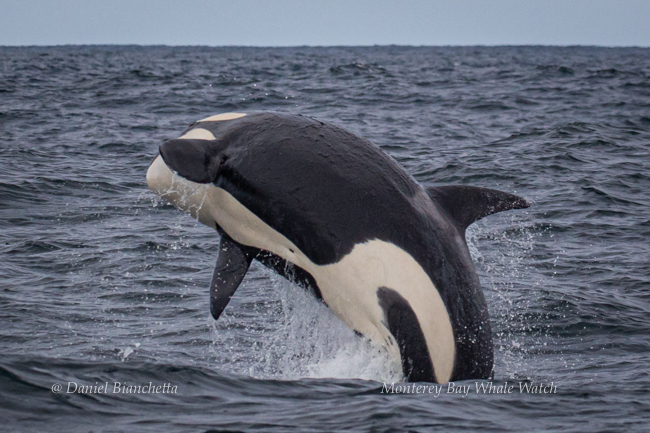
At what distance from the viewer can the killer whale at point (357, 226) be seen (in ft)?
21.7

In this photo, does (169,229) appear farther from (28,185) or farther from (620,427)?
(620,427)

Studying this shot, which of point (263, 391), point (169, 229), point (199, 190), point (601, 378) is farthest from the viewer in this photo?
point (169, 229)

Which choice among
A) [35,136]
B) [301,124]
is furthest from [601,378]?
[35,136]

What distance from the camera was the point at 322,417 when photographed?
5.92 metres

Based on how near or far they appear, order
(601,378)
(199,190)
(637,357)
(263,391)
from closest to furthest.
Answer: (263,391)
(199,190)
(601,378)
(637,357)

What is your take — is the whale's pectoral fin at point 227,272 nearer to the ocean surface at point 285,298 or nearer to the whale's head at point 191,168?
the whale's head at point 191,168

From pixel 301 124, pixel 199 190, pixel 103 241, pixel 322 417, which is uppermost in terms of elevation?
pixel 301 124

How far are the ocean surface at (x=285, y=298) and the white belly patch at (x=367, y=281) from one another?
0.33 meters

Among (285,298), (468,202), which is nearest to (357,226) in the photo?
(468,202)

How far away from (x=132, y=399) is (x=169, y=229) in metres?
8.71

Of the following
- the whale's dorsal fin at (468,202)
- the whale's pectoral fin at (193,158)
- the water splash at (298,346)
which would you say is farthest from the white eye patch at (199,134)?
the whale's dorsal fin at (468,202)

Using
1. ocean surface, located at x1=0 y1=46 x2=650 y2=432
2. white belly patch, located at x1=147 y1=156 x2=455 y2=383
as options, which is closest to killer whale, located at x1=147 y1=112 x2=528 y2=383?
white belly patch, located at x1=147 y1=156 x2=455 y2=383

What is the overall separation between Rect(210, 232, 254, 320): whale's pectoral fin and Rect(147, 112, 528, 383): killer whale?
3 centimetres

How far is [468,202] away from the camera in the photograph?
715 cm
